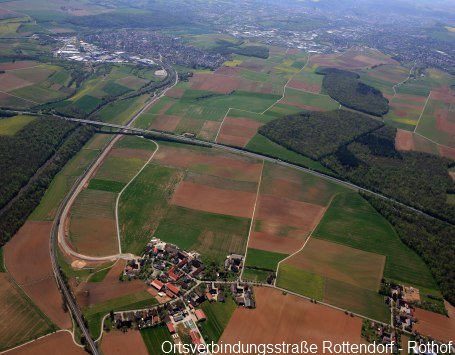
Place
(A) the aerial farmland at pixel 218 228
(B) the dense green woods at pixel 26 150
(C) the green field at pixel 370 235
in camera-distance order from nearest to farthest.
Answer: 1. (A) the aerial farmland at pixel 218 228
2. (C) the green field at pixel 370 235
3. (B) the dense green woods at pixel 26 150

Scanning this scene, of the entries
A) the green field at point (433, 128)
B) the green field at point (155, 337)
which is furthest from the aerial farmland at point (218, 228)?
the green field at point (433, 128)

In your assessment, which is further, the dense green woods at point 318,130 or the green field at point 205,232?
the dense green woods at point 318,130

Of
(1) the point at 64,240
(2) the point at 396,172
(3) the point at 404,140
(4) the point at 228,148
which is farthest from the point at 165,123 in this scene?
(3) the point at 404,140

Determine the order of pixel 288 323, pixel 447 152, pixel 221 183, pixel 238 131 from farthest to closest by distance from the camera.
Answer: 1. pixel 238 131
2. pixel 447 152
3. pixel 221 183
4. pixel 288 323

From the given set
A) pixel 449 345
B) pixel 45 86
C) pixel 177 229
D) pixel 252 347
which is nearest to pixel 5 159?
pixel 177 229

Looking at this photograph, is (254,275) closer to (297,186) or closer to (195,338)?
(195,338)

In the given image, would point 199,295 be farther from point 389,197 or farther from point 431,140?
point 431,140

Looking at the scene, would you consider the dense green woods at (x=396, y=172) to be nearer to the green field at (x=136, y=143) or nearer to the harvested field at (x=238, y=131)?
the harvested field at (x=238, y=131)

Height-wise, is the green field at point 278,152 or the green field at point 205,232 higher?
the green field at point 205,232
